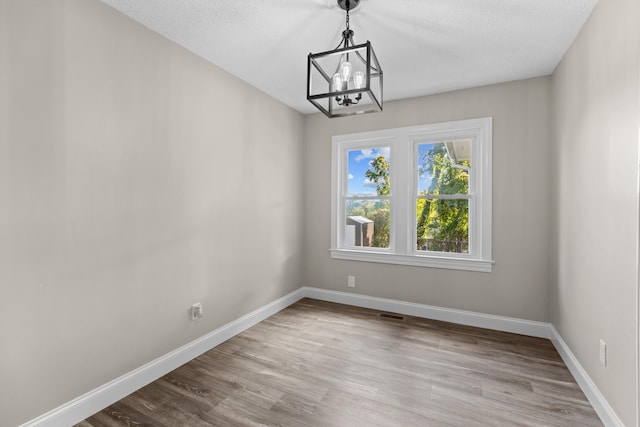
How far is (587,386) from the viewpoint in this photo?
6.61ft

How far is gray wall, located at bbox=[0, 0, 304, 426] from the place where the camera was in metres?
1.56

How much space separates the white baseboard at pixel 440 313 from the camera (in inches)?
118

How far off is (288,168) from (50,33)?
2.47 m

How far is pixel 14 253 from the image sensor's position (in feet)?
5.06

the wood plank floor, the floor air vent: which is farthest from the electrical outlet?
the floor air vent

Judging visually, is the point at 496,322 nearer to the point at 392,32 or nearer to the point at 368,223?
the point at 368,223

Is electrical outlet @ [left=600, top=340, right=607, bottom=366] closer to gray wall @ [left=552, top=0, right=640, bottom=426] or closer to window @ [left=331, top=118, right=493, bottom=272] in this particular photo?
gray wall @ [left=552, top=0, right=640, bottom=426]

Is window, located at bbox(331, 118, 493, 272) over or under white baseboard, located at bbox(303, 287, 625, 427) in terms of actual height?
over

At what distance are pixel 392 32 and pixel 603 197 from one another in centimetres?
179

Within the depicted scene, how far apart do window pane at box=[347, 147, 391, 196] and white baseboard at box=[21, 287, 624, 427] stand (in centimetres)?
136

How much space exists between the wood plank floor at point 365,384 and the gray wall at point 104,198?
37 centimetres

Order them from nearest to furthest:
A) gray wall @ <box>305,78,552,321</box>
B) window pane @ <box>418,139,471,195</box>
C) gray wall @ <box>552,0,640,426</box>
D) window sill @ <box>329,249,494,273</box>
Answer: gray wall @ <box>552,0,640,426</box>, gray wall @ <box>305,78,552,321</box>, window sill @ <box>329,249,494,273</box>, window pane @ <box>418,139,471,195</box>

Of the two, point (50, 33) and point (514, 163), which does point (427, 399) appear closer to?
point (514, 163)

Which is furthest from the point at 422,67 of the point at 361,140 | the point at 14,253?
the point at 14,253
